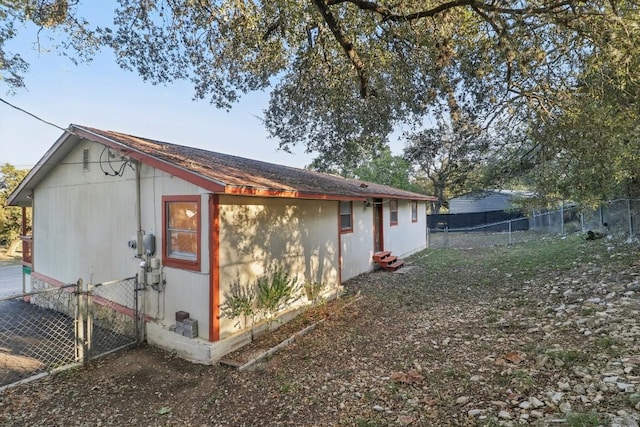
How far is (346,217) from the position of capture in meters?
9.39

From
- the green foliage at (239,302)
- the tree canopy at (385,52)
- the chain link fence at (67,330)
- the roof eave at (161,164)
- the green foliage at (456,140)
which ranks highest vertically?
the tree canopy at (385,52)

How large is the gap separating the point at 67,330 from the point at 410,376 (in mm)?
6548

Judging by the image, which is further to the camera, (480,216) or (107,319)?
(480,216)

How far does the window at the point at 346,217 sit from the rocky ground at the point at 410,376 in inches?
117

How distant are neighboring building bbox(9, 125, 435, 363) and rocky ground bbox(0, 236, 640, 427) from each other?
0.90m

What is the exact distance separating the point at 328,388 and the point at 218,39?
6500 millimetres

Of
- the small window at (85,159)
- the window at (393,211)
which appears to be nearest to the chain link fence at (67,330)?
the small window at (85,159)

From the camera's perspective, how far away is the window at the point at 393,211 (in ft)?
41.8

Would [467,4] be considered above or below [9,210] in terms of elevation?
above

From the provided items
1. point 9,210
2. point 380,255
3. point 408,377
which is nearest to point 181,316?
point 408,377

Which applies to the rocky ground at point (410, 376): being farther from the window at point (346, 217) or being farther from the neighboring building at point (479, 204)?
the neighboring building at point (479, 204)

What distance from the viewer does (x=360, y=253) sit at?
10227 millimetres

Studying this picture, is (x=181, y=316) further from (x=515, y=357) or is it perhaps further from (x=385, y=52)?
(x=385, y=52)

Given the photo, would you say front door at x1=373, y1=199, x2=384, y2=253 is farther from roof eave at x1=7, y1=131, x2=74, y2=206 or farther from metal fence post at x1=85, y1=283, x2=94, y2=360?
roof eave at x1=7, y1=131, x2=74, y2=206
